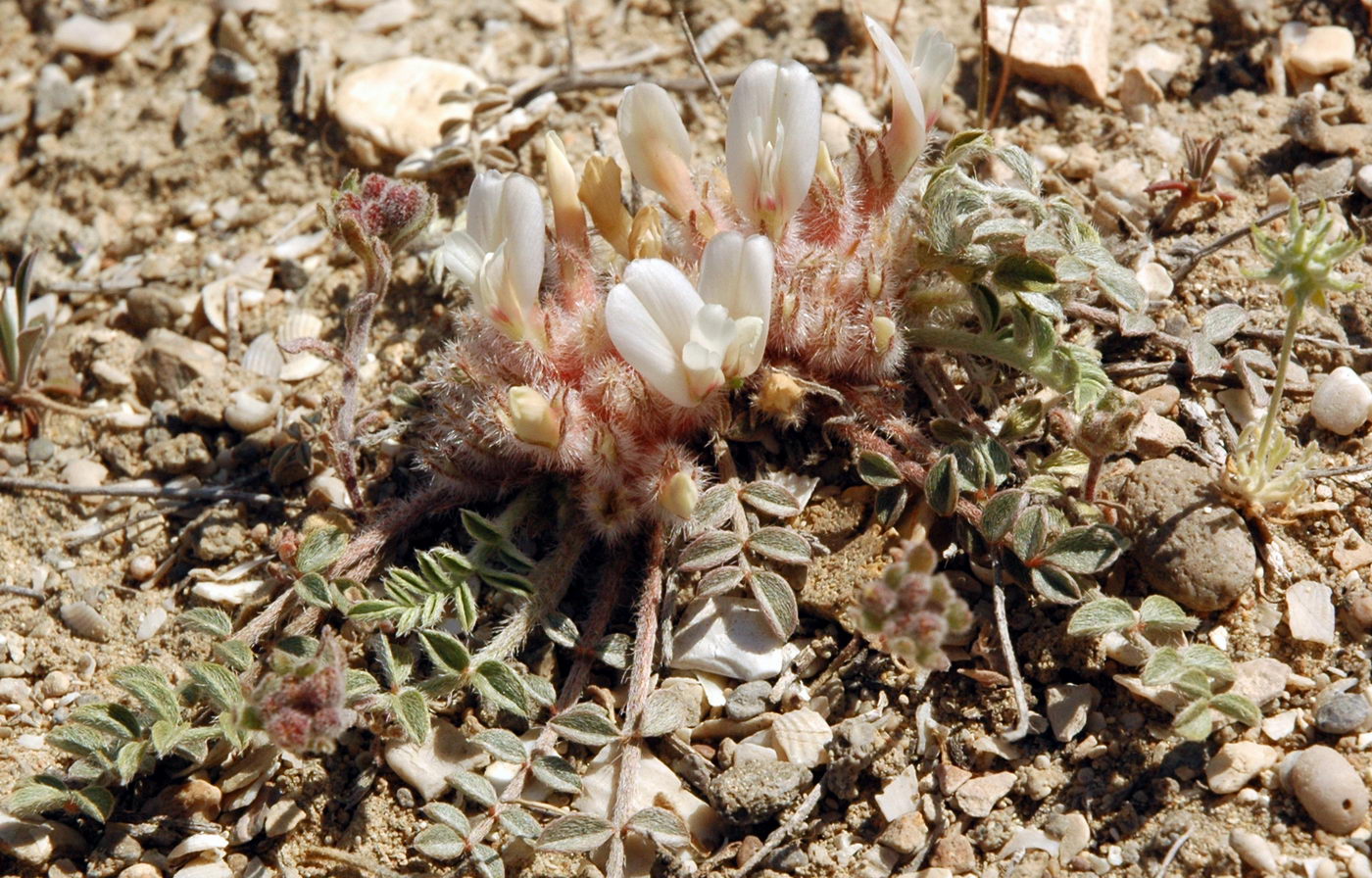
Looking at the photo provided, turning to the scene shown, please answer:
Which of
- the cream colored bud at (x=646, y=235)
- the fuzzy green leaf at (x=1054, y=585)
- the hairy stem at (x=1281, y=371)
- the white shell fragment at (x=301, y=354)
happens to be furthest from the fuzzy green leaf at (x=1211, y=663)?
the white shell fragment at (x=301, y=354)

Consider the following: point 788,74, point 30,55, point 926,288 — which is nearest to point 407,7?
point 30,55

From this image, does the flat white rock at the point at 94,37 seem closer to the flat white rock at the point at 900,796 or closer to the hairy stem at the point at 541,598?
the hairy stem at the point at 541,598

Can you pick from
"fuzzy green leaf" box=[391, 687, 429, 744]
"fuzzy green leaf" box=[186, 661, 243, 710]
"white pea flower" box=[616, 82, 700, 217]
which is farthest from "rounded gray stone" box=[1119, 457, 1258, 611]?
"fuzzy green leaf" box=[186, 661, 243, 710]

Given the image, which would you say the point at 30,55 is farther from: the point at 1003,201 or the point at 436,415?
the point at 1003,201

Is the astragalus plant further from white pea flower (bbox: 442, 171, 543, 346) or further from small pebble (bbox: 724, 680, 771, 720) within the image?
small pebble (bbox: 724, 680, 771, 720)

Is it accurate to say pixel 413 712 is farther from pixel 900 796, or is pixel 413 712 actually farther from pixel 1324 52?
pixel 1324 52

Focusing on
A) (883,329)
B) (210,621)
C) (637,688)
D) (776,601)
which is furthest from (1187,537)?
(210,621)
